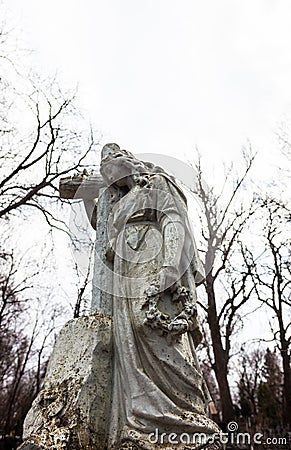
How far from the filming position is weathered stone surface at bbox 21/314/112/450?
11.4 ft

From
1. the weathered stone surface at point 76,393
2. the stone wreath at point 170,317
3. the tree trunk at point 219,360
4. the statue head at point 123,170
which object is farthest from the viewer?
the tree trunk at point 219,360

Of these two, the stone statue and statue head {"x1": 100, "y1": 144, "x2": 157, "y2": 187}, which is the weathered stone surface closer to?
the stone statue

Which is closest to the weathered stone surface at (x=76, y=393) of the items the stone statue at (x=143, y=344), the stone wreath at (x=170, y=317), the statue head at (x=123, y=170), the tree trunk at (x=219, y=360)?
the stone statue at (x=143, y=344)

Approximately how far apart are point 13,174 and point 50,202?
161cm

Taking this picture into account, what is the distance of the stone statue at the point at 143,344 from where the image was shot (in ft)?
11.6

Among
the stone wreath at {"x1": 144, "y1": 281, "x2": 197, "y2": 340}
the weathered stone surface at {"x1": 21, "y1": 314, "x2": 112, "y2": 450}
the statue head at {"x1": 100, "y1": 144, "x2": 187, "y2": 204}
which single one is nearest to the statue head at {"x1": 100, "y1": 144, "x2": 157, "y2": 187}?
the statue head at {"x1": 100, "y1": 144, "x2": 187, "y2": 204}

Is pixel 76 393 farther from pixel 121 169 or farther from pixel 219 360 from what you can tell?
pixel 219 360

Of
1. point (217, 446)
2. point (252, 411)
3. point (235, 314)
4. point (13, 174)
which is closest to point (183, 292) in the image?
point (217, 446)

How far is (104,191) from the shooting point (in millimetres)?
5363

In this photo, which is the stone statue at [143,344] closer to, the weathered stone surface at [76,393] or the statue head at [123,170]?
the weathered stone surface at [76,393]

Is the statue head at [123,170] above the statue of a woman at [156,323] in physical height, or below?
above

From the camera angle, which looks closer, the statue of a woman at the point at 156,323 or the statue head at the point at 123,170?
the statue of a woman at the point at 156,323

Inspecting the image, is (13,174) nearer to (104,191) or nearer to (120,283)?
(104,191)

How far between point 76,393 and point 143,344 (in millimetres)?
625
